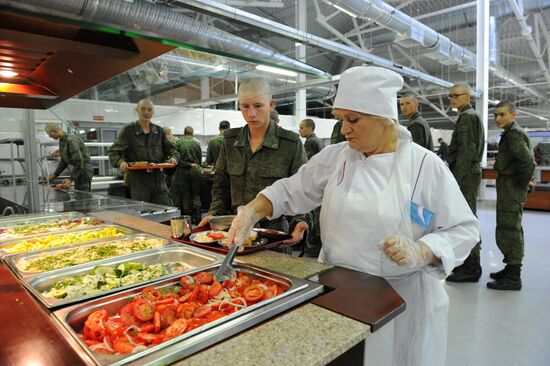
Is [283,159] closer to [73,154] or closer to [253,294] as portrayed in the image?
[253,294]

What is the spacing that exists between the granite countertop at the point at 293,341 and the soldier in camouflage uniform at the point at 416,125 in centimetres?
307

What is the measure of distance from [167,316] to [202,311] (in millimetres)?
87

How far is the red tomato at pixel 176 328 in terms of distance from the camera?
0.79 meters

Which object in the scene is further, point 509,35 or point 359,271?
point 509,35

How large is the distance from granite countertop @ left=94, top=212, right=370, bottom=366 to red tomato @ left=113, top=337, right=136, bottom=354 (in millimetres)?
126

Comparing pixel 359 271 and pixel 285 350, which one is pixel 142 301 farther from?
pixel 359 271

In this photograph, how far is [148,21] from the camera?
33.9 inches

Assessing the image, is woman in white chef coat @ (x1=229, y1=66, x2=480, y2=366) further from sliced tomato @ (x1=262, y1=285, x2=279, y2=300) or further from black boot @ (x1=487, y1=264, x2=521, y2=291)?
black boot @ (x1=487, y1=264, x2=521, y2=291)

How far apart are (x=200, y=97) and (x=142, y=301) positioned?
2.35 feet

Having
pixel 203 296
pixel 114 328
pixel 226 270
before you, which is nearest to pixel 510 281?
pixel 226 270

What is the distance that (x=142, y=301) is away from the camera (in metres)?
0.93

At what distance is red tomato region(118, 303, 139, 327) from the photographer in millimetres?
A: 867

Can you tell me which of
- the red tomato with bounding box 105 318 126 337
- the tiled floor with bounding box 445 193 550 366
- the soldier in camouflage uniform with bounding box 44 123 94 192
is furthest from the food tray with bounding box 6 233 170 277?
the soldier in camouflage uniform with bounding box 44 123 94 192

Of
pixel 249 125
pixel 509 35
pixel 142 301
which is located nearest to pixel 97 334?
pixel 142 301
